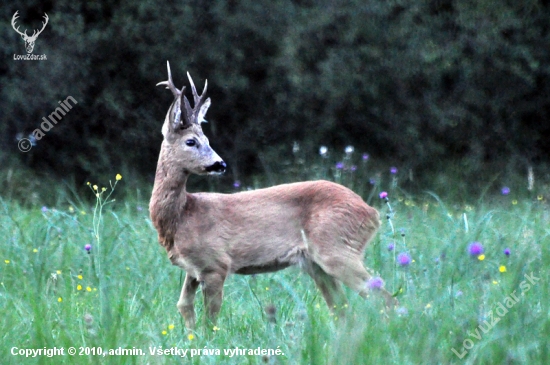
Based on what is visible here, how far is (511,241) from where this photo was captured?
581 cm

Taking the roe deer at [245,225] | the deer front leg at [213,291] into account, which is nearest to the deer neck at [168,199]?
the roe deer at [245,225]

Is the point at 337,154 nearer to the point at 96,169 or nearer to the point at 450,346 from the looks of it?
the point at 96,169

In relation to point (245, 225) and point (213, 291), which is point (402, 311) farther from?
point (245, 225)

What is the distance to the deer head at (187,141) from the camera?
216 inches

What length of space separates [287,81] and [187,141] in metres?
8.03

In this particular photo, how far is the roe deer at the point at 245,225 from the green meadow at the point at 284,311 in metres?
0.22

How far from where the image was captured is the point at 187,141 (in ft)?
18.2

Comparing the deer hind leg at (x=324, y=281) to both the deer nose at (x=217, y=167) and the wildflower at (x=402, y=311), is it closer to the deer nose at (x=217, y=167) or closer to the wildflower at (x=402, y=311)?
the deer nose at (x=217, y=167)

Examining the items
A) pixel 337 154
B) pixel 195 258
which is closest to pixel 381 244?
pixel 195 258

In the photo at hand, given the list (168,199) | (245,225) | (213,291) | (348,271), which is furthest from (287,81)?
(213,291)

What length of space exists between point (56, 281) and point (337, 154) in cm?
806

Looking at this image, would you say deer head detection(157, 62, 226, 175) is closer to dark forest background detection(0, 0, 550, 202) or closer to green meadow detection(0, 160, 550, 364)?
green meadow detection(0, 160, 550, 364)

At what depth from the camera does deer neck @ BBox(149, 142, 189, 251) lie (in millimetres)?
5449

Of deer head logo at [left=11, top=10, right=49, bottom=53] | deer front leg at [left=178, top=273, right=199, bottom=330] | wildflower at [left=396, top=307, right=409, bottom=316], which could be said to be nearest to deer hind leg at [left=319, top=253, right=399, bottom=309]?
deer front leg at [left=178, top=273, right=199, bottom=330]
